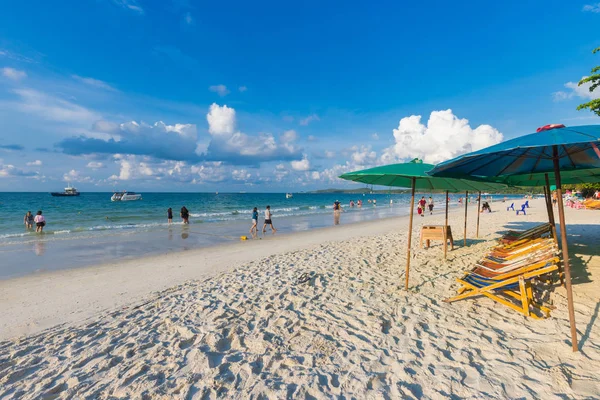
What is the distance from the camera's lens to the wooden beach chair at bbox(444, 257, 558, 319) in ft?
13.3

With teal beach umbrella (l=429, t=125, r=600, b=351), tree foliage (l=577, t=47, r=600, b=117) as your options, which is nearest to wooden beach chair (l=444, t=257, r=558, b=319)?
teal beach umbrella (l=429, t=125, r=600, b=351)

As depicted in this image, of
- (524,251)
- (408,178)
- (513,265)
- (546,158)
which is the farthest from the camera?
(408,178)

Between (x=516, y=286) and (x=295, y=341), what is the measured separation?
3623 mm

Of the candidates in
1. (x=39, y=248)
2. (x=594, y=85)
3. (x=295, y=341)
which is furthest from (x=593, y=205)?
(x=39, y=248)

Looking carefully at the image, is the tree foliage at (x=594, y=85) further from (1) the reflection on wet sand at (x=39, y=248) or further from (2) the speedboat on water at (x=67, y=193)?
(2) the speedboat on water at (x=67, y=193)

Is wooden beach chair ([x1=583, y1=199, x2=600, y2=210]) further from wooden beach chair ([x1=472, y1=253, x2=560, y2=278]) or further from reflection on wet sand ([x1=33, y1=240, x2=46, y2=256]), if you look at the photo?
reflection on wet sand ([x1=33, y1=240, x2=46, y2=256])

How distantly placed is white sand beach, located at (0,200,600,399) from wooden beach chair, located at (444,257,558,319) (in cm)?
17

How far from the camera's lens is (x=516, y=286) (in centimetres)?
452

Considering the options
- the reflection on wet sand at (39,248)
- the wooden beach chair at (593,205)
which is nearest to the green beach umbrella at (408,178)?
the reflection on wet sand at (39,248)

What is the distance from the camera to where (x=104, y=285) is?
22.2 feet

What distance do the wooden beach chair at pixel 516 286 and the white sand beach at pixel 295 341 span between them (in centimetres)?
17

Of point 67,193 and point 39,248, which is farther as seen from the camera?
point 67,193

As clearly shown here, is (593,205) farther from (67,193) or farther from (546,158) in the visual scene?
(67,193)

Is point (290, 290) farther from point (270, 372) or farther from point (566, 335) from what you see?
point (566, 335)
